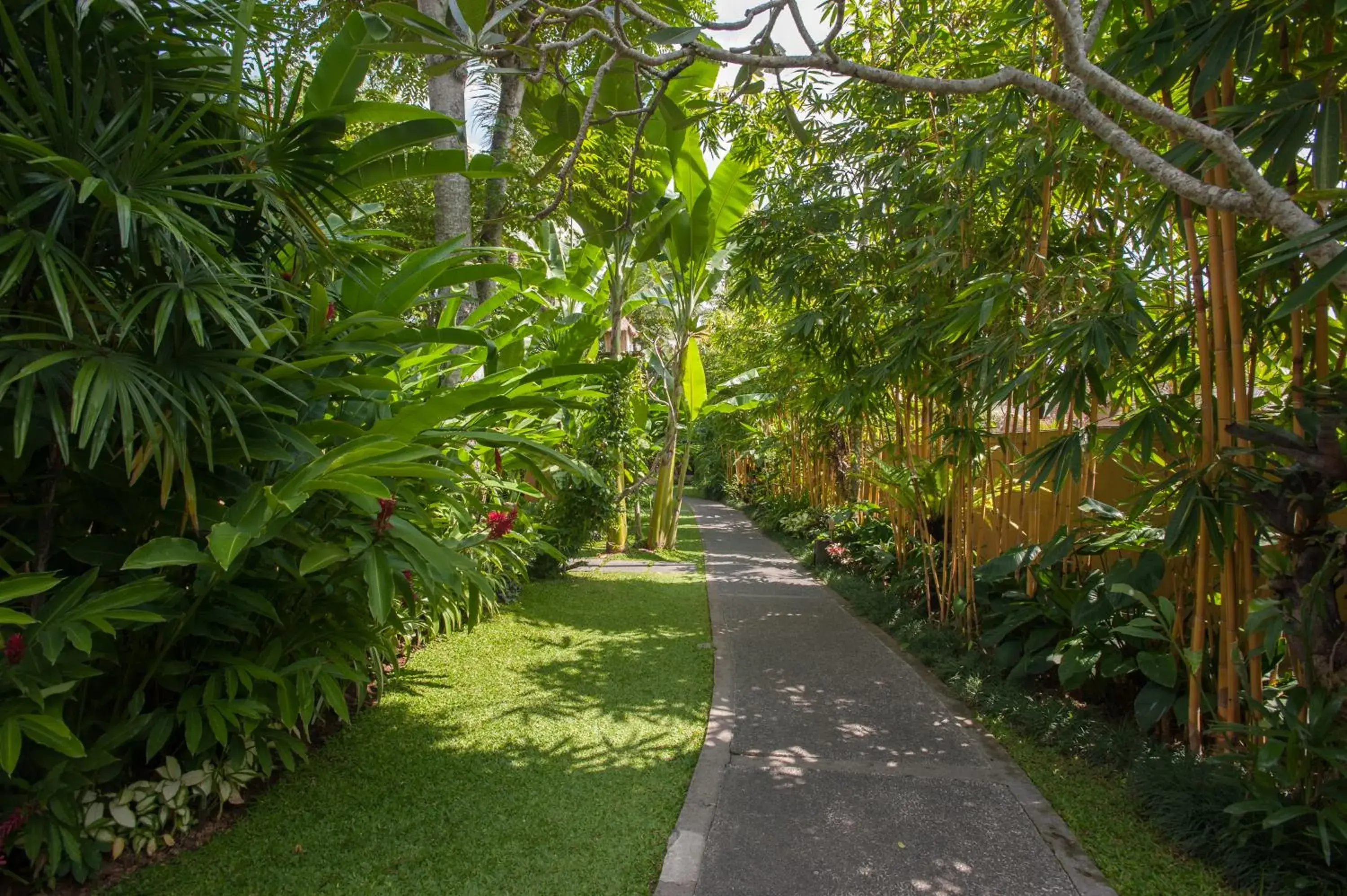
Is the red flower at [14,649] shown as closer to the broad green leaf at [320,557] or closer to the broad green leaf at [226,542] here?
the broad green leaf at [226,542]

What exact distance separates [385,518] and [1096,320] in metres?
2.63

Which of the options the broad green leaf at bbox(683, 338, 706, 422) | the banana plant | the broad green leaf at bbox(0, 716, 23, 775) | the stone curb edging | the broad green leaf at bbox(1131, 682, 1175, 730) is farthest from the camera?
the broad green leaf at bbox(683, 338, 706, 422)

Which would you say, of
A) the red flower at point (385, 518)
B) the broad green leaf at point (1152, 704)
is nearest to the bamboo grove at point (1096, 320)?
the broad green leaf at point (1152, 704)

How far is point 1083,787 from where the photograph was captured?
2721mm

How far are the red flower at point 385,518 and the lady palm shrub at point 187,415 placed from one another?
10 millimetres

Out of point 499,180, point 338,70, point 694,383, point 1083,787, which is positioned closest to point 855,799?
point 1083,787

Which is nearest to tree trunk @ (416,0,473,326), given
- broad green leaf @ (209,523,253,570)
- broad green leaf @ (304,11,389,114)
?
broad green leaf @ (304,11,389,114)

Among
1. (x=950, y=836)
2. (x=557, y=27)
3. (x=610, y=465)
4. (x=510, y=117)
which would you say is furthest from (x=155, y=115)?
(x=610, y=465)

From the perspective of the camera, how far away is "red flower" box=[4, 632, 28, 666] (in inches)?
67.4

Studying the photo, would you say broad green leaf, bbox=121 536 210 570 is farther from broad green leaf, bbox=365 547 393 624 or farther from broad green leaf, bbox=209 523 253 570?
broad green leaf, bbox=365 547 393 624

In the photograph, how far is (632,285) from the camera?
8.68 m

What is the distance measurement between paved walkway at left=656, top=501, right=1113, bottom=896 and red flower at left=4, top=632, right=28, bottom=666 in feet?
6.09

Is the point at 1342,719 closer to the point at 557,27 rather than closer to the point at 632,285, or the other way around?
the point at 557,27

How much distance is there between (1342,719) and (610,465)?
5.86 metres
